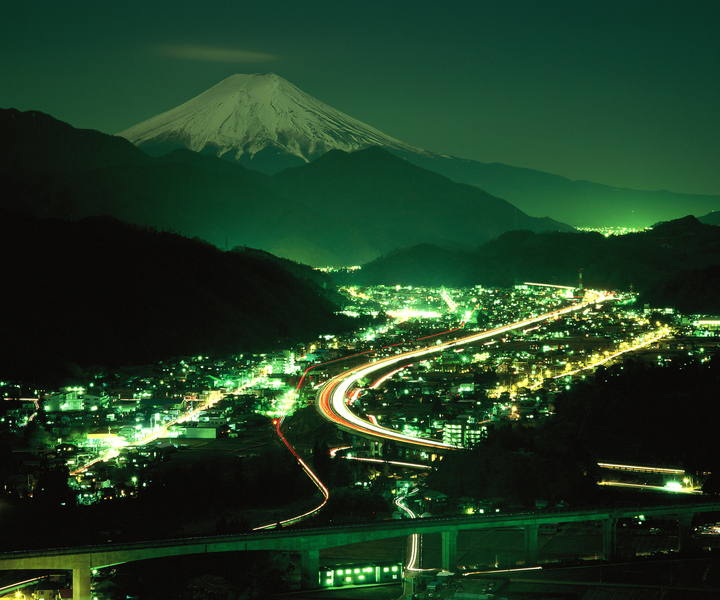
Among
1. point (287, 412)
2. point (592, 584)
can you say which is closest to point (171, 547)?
point (592, 584)

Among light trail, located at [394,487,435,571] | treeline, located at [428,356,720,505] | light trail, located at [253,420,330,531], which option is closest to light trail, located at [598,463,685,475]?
treeline, located at [428,356,720,505]

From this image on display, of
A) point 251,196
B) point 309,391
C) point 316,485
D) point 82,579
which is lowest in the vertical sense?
point 82,579

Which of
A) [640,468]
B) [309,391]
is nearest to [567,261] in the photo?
[309,391]

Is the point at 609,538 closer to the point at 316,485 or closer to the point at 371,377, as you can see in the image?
the point at 316,485

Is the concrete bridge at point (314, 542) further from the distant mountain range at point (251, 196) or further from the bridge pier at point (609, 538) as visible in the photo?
the distant mountain range at point (251, 196)

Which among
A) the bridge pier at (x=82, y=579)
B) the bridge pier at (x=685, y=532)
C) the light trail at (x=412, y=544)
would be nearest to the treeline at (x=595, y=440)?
the light trail at (x=412, y=544)

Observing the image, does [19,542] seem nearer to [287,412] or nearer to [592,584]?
[592,584]
